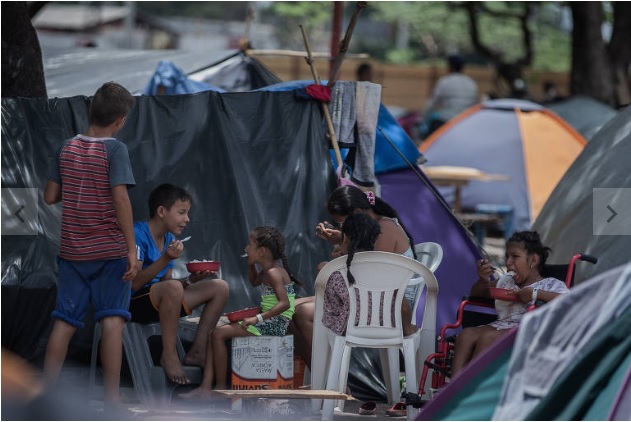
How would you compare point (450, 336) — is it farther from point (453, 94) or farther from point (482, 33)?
point (482, 33)

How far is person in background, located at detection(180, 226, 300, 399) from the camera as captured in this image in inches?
251

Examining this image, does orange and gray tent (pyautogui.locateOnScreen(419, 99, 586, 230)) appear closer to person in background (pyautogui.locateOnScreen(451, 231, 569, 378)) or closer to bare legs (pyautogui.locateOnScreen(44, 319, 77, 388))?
person in background (pyautogui.locateOnScreen(451, 231, 569, 378))

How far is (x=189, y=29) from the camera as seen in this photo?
54.3 metres

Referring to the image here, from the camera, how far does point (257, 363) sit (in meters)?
6.27

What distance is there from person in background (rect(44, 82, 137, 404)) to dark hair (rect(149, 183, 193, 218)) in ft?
2.32

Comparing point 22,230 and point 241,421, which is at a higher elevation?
point 22,230

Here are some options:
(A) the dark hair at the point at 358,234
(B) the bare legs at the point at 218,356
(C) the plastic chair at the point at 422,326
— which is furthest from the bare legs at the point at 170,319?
(C) the plastic chair at the point at 422,326

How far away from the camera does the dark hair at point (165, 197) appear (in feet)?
21.5

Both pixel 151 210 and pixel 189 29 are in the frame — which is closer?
pixel 151 210

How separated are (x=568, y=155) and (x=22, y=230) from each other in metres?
8.23

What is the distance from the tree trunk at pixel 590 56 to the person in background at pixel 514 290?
10109mm

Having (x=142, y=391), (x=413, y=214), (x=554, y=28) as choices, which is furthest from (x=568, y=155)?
(x=554, y=28)

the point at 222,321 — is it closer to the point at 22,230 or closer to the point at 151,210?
the point at 151,210

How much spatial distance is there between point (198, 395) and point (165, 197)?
1141 mm
